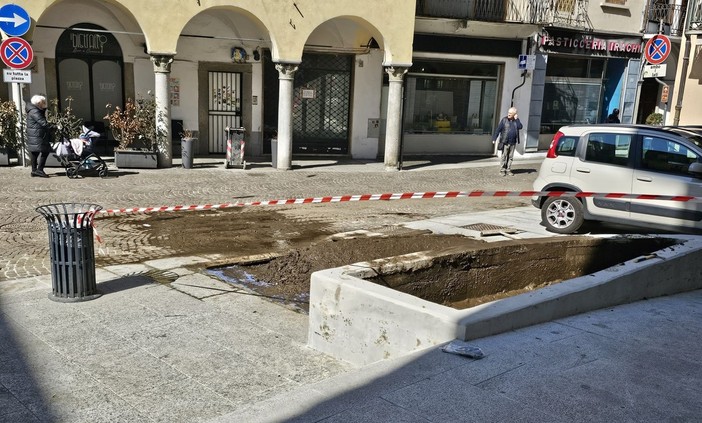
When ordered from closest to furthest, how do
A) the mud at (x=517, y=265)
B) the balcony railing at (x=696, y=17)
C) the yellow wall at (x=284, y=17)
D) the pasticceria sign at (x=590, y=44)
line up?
the mud at (x=517, y=265)
the yellow wall at (x=284, y=17)
the pasticceria sign at (x=590, y=44)
the balcony railing at (x=696, y=17)

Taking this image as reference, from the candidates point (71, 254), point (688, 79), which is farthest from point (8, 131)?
point (688, 79)

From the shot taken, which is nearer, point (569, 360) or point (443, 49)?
point (569, 360)

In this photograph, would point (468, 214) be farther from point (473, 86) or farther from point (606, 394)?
point (473, 86)

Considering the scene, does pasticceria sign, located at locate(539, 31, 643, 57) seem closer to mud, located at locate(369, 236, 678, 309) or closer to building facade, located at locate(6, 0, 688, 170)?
building facade, located at locate(6, 0, 688, 170)

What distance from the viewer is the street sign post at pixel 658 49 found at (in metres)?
13.1

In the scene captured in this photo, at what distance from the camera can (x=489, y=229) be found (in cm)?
1080

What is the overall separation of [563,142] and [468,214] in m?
2.46

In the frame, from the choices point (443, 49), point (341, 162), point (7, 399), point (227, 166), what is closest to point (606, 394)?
point (7, 399)

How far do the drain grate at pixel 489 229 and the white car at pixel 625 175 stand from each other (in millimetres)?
768

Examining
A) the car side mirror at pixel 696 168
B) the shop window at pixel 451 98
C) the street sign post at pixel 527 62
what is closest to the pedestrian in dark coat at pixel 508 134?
the street sign post at pixel 527 62

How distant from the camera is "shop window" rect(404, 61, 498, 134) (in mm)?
21625

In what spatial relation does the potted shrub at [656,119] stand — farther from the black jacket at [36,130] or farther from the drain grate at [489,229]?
the black jacket at [36,130]

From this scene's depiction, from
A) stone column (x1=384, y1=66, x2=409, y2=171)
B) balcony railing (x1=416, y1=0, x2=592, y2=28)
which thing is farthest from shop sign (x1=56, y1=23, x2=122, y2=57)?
balcony railing (x1=416, y1=0, x2=592, y2=28)

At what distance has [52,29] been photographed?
1669 cm
